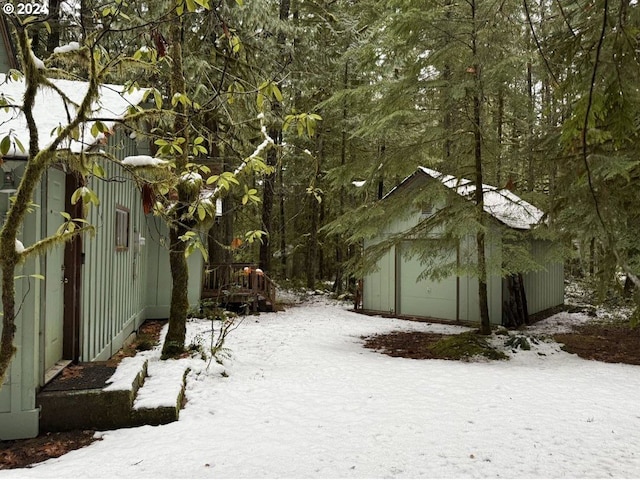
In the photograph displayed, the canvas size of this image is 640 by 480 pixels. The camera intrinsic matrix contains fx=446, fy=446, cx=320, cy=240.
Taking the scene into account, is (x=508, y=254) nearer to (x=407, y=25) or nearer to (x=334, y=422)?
(x=407, y=25)

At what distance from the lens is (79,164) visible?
2.53m

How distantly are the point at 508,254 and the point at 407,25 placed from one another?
4342 millimetres

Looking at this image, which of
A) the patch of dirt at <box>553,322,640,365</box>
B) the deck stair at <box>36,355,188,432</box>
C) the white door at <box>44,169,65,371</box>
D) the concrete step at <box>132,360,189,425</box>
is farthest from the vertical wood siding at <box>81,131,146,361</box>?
the patch of dirt at <box>553,322,640,365</box>

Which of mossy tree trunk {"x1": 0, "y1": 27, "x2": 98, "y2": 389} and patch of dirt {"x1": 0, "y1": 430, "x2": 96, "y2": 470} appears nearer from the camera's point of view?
mossy tree trunk {"x1": 0, "y1": 27, "x2": 98, "y2": 389}

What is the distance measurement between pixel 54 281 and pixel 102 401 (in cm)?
139

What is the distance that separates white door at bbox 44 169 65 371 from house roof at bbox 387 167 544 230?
639cm

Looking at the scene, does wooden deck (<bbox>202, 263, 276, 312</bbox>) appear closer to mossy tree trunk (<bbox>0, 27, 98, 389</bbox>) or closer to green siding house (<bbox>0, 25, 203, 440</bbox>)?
green siding house (<bbox>0, 25, 203, 440</bbox>)

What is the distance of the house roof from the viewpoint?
28.1ft

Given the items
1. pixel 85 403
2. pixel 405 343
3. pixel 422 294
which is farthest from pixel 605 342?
pixel 85 403

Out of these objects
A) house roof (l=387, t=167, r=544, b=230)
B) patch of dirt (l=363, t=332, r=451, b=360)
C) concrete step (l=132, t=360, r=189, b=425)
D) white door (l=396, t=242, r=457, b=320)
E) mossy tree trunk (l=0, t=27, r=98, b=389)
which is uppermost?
house roof (l=387, t=167, r=544, b=230)

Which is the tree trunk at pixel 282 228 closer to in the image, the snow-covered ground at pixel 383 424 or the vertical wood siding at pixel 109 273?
the vertical wood siding at pixel 109 273

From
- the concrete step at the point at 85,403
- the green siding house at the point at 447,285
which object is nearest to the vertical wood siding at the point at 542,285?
the green siding house at the point at 447,285

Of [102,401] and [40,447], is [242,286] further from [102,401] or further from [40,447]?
[40,447]

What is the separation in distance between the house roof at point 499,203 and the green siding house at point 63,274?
578 cm
